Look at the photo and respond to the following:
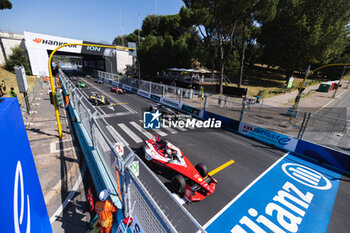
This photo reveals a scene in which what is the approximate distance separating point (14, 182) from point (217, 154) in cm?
884

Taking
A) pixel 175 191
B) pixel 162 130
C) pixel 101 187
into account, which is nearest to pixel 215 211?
pixel 175 191

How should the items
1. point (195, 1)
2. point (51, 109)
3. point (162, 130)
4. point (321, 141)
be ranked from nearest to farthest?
1. point (321, 141)
2. point (162, 130)
3. point (51, 109)
4. point (195, 1)

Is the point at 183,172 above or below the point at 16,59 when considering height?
below

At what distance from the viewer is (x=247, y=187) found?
6773 millimetres

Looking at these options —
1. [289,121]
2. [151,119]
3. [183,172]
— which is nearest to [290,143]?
[289,121]

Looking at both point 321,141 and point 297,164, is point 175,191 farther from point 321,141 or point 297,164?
point 321,141

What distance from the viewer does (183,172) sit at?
6.42 m

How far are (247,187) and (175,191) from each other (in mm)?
3149

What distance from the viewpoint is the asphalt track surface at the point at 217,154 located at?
19.7 ft

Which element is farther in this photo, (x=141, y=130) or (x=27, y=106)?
(x=27, y=106)

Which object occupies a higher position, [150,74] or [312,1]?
[312,1]

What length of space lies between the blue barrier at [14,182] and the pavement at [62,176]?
354 centimetres

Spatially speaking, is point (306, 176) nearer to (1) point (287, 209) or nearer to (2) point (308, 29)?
(1) point (287, 209)

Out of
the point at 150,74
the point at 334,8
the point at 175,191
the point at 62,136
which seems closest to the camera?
the point at 175,191
